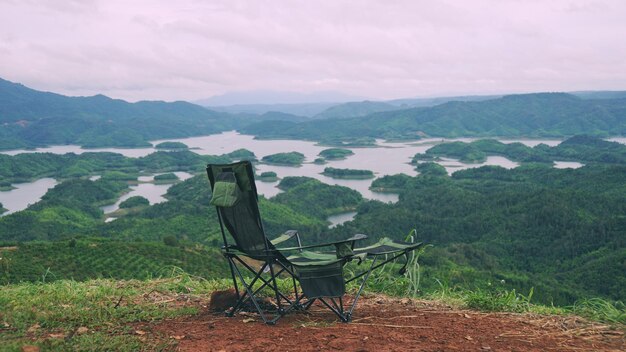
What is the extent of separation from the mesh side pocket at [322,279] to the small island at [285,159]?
10488cm

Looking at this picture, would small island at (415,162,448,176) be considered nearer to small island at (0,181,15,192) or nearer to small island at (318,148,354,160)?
small island at (318,148,354,160)

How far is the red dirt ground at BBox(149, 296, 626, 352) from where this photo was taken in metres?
3.29

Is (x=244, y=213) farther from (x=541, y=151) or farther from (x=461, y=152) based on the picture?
(x=541, y=151)

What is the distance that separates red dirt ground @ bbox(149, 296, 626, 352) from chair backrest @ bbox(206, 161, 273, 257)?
59 cm

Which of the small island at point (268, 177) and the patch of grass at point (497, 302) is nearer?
the patch of grass at point (497, 302)

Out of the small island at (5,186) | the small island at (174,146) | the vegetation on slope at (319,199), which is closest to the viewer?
the vegetation on slope at (319,199)

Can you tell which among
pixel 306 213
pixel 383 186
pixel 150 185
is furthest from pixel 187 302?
pixel 150 185

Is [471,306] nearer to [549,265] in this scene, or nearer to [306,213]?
[549,265]

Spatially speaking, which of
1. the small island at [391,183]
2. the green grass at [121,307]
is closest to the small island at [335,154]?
the small island at [391,183]

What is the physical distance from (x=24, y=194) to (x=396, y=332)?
88211 millimetres

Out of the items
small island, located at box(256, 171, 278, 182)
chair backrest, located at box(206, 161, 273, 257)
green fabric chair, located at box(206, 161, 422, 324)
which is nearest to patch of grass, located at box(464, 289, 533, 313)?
green fabric chair, located at box(206, 161, 422, 324)

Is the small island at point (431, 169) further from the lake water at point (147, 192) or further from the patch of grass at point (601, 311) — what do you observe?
the patch of grass at point (601, 311)

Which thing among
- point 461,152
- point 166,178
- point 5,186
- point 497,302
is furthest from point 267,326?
point 461,152

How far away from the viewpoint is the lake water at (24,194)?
2680 inches
